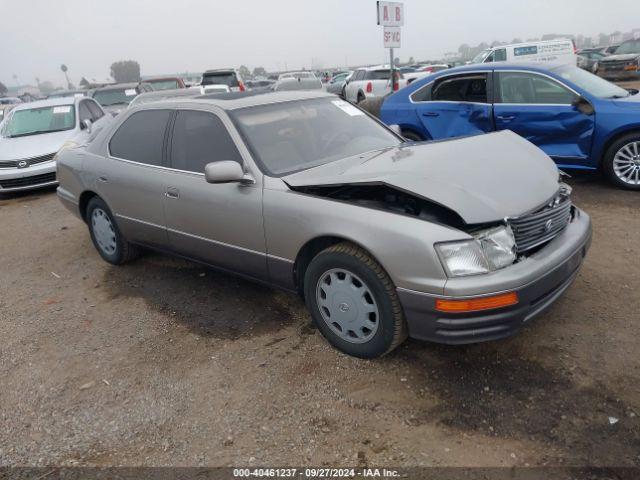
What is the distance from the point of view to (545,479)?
216cm

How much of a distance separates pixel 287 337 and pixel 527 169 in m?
1.96

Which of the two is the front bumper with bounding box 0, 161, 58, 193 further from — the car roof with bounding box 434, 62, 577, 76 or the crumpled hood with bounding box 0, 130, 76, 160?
the car roof with bounding box 434, 62, 577, 76

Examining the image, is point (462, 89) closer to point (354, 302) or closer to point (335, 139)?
point (335, 139)

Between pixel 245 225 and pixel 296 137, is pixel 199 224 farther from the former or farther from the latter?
pixel 296 137

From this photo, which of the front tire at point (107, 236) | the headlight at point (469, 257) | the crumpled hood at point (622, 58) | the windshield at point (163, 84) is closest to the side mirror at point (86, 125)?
the front tire at point (107, 236)

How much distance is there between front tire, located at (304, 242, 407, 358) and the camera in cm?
283

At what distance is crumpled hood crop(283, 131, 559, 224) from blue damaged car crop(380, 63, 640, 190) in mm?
2846

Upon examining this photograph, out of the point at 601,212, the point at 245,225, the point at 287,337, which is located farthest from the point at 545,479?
the point at 601,212

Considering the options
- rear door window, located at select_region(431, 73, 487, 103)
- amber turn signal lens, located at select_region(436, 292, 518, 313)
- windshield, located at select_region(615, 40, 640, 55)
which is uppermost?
windshield, located at select_region(615, 40, 640, 55)

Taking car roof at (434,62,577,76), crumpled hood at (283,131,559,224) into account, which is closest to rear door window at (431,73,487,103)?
car roof at (434,62,577,76)

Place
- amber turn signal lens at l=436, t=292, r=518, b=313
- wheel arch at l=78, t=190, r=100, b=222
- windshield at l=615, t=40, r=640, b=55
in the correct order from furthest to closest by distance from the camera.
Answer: windshield at l=615, t=40, r=640, b=55
wheel arch at l=78, t=190, r=100, b=222
amber turn signal lens at l=436, t=292, r=518, b=313

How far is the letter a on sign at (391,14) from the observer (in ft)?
32.4

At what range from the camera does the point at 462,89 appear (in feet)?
22.8

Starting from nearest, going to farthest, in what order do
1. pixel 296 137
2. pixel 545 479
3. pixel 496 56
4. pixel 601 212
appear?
pixel 545 479, pixel 296 137, pixel 601 212, pixel 496 56
